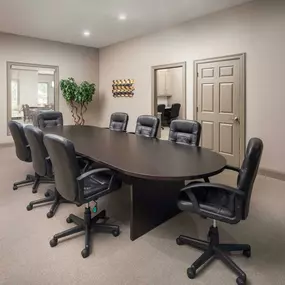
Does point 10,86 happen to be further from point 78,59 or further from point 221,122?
point 221,122

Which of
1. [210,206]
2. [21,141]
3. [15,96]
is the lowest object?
[210,206]

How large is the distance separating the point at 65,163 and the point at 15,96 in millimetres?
5786

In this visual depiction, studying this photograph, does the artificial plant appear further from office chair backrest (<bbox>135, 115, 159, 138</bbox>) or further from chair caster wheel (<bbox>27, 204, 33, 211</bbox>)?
chair caster wheel (<bbox>27, 204, 33, 211</bbox>)

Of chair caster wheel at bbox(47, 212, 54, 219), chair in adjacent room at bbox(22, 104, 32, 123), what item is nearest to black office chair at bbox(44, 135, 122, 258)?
chair caster wheel at bbox(47, 212, 54, 219)

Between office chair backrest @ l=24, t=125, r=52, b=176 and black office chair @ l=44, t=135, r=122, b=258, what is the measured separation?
2.01 ft

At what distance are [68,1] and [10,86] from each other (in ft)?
10.9

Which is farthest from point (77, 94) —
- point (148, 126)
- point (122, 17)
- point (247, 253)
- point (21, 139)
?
point (247, 253)

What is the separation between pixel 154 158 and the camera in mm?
2420

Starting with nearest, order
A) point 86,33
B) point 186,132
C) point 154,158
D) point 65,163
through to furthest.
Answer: point 65,163
point 154,158
point 186,132
point 86,33

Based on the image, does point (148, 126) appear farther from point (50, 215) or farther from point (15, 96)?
point (15, 96)

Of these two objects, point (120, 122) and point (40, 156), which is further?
point (120, 122)

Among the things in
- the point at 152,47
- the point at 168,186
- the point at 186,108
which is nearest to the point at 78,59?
the point at 152,47

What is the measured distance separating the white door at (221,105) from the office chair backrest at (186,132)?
5.91 ft

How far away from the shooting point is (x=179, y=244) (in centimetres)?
231
